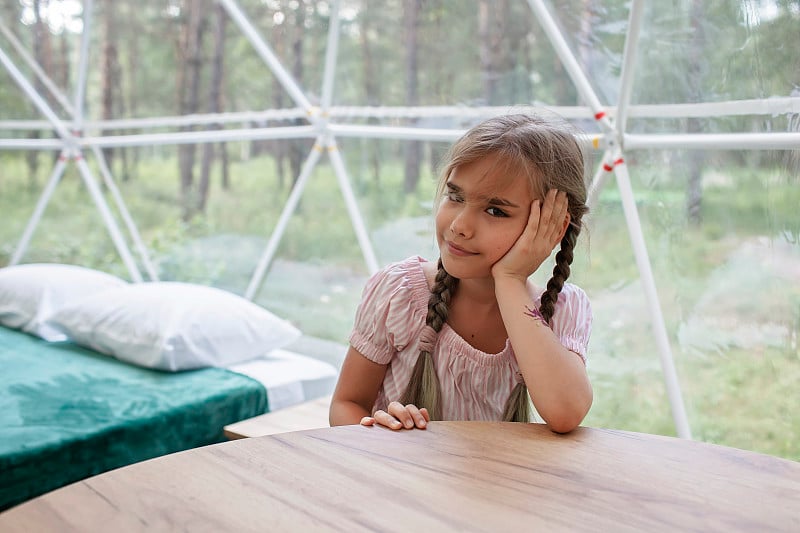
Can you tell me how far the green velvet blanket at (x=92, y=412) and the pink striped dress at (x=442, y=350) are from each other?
115cm

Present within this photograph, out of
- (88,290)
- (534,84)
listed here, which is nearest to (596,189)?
(534,84)

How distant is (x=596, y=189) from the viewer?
2.85 m

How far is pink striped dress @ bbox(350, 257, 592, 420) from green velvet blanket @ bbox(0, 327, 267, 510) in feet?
3.77

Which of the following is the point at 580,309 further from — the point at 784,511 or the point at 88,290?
the point at 88,290

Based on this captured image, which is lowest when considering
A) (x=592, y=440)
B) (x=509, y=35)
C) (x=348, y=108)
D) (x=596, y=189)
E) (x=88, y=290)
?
(x=88, y=290)

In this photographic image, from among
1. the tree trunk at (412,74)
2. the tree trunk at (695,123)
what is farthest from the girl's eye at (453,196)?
the tree trunk at (412,74)

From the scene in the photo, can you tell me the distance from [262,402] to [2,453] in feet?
3.36

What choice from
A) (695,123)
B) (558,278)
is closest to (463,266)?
(558,278)

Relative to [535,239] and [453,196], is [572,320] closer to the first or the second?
[535,239]

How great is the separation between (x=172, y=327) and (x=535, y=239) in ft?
A: 6.57

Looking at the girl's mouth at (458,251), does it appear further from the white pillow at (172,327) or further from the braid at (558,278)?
the white pillow at (172,327)

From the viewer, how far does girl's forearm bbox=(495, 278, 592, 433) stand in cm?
145

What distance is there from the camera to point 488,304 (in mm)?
1848

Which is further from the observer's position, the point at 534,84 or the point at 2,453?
the point at 534,84
